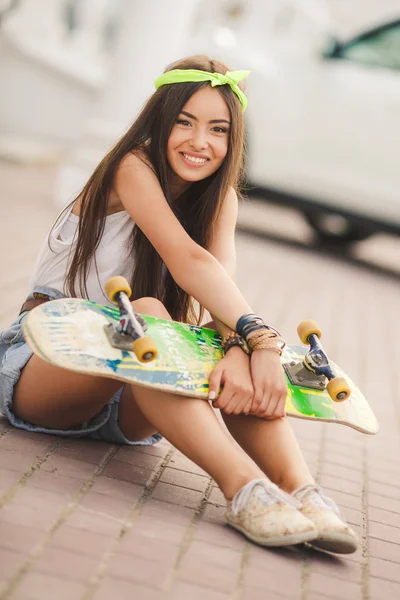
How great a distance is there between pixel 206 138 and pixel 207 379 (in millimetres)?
828

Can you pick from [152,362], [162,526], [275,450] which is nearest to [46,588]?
[162,526]

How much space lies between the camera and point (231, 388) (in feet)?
8.62

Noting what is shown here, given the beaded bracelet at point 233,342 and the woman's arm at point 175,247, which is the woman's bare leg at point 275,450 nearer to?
the beaded bracelet at point 233,342

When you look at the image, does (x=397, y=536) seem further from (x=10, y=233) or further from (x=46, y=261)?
(x=10, y=233)

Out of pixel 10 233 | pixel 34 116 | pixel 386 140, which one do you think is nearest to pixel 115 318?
pixel 10 233

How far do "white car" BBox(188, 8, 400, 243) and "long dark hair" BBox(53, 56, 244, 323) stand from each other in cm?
522

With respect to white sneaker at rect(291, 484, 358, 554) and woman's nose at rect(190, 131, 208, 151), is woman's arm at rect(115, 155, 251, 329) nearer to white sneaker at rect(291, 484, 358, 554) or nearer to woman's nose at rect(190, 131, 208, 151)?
woman's nose at rect(190, 131, 208, 151)

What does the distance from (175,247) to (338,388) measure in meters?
0.66

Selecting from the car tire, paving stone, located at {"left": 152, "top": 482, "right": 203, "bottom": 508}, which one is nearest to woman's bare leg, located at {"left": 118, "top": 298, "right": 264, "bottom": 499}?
paving stone, located at {"left": 152, "top": 482, "right": 203, "bottom": 508}

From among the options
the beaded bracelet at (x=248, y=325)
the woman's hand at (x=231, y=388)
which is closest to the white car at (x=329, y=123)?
the beaded bracelet at (x=248, y=325)

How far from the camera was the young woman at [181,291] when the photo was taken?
2.57 metres

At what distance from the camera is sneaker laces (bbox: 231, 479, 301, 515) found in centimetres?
245

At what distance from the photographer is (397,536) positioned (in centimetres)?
298

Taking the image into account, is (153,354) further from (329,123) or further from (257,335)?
(329,123)
